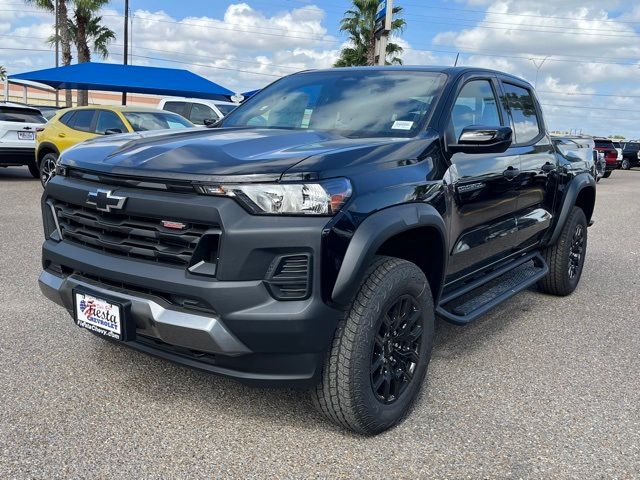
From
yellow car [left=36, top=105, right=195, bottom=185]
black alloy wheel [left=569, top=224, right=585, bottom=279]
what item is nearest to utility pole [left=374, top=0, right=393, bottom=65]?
yellow car [left=36, top=105, right=195, bottom=185]

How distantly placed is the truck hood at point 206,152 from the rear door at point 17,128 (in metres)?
10.0

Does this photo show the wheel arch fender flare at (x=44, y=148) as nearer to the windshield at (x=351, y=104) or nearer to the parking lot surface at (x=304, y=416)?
the parking lot surface at (x=304, y=416)

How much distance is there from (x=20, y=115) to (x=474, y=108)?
11.2 meters

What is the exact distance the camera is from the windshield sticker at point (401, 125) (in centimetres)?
325

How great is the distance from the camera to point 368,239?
249cm

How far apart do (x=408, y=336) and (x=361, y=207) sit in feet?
2.46

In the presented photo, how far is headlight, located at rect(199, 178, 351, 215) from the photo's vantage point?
7.79 feet

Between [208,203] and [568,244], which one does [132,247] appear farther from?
[568,244]

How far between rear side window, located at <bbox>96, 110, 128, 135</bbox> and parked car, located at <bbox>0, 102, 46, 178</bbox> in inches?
99.9

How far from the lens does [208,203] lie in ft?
7.79

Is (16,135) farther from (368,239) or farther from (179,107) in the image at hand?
(368,239)

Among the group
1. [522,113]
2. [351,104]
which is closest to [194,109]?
[522,113]

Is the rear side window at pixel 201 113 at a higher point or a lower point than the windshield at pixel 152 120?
lower

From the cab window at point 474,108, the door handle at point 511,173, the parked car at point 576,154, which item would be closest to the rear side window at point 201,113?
the parked car at point 576,154
